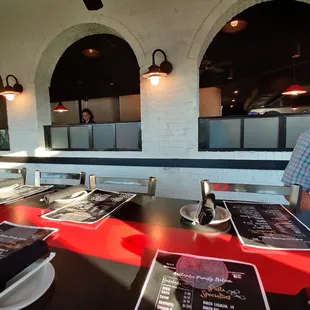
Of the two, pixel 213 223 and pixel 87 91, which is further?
pixel 87 91

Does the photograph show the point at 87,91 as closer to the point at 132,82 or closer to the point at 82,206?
the point at 132,82

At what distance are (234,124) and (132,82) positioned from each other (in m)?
4.35

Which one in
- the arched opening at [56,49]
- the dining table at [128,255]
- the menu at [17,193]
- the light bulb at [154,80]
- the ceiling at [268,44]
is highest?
the ceiling at [268,44]

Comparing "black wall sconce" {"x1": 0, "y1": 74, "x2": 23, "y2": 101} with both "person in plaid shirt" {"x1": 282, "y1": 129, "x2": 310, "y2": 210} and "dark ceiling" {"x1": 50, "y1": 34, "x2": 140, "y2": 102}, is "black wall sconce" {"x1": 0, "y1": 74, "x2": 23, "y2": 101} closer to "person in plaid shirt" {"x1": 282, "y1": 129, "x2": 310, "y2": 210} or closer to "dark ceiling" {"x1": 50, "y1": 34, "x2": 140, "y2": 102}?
"dark ceiling" {"x1": 50, "y1": 34, "x2": 140, "y2": 102}

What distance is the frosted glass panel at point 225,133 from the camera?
2471mm

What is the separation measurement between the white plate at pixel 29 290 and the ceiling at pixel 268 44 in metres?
3.17

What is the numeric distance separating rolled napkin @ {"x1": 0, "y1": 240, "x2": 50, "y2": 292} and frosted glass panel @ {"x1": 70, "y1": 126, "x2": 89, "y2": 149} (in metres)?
2.51

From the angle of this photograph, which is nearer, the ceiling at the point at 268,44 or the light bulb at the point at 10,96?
the ceiling at the point at 268,44

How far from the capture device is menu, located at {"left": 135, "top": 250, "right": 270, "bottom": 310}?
20.9 inches

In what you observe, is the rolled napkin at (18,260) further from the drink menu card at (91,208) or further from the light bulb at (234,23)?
the light bulb at (234,23)

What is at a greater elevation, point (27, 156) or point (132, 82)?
point (132, 82)

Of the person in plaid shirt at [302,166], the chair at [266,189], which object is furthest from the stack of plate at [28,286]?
the person in plaid shirt at [302,166]

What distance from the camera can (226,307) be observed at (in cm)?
52

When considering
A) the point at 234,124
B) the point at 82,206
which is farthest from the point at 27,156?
the point at 234,124
